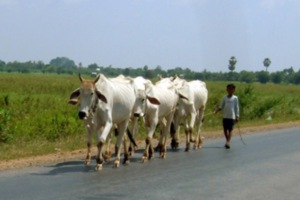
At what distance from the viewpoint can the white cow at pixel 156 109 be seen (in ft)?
49.0

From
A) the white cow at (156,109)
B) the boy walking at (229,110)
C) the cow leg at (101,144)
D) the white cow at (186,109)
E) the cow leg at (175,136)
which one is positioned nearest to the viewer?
the cow leg at (101,144)

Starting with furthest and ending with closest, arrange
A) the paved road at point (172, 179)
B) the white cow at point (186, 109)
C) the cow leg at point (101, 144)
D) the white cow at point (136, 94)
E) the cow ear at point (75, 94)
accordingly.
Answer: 1. the white cow at point (186, 109)
2. the white cow at point (136, 94)
3. the cow ear at point (75, 94)
4. the cow leg at point (101, 144)
5. the paved road at point (172, 179)

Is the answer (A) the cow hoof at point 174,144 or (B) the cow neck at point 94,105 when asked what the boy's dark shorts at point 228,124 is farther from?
(B) the cow neck at point 94,105

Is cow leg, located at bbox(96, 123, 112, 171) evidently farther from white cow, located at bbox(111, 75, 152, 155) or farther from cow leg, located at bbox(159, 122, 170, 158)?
cow leg, located at bbox(159, 122, 170, 158)

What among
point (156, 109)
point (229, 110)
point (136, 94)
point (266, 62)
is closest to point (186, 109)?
point (229, 110)

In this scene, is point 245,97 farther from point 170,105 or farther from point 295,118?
point 170,105

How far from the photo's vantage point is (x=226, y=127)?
63.0 ft

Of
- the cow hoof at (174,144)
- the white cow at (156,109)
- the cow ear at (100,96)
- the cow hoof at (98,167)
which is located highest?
the cow ear at (100,96)

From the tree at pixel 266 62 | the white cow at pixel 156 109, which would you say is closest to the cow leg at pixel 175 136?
the white cow at pixel 156 109

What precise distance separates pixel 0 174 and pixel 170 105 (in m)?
5.47

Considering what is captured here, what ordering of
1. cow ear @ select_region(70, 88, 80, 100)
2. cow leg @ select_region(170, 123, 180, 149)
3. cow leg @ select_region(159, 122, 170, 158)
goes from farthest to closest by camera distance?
1. cow leg @ select_region(170, 123, 180, 149)
2. cow leg @ select_region(159, 122, 170, 158)
3. cow ear @ select_region(70, 88, 80, 100)

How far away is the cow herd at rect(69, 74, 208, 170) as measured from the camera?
12938 millimetres

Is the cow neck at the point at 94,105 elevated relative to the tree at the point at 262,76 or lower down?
elevated

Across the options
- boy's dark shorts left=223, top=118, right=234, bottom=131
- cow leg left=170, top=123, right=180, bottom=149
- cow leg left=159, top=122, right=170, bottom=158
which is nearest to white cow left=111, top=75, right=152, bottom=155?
cow leg left=159, top=122, right=170, bottom=158
